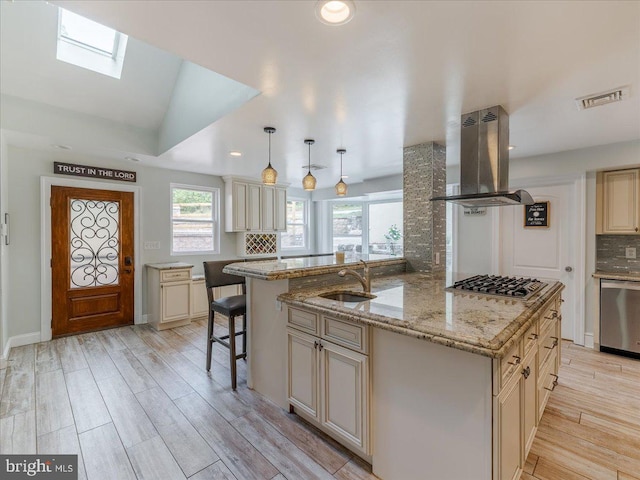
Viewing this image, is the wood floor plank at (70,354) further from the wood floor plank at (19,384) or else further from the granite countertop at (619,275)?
the granite countertop at (619,275)

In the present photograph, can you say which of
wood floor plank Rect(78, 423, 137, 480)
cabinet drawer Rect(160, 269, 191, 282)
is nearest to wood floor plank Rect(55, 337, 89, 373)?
cabinet drawer Rect(160, 269, 191, 282)

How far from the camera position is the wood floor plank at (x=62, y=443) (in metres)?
1.89

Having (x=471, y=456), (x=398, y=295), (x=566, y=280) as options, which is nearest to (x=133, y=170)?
(x=398, y=295)

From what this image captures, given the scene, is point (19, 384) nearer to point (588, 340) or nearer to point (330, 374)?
point (330, 374)

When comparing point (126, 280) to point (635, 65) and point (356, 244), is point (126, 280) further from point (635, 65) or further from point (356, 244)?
point (635, 65)

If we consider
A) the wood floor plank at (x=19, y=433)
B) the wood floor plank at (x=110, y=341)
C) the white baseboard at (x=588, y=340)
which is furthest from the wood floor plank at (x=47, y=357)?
the white baseboard at (x=588, y=340)

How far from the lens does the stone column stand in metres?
3.26

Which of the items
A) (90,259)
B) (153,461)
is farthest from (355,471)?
(90,259)

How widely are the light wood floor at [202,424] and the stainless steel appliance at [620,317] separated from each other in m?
0.21

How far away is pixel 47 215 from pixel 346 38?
434 centimetres

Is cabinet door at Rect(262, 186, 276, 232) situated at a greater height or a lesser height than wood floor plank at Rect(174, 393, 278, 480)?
greater

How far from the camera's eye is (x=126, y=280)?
4.49m

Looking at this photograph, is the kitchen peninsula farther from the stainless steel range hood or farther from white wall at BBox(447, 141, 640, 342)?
white wall at BBox(447, 141, 640, 342)

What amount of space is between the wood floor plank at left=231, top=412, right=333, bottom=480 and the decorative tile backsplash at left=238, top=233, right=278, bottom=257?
3.68 metres
